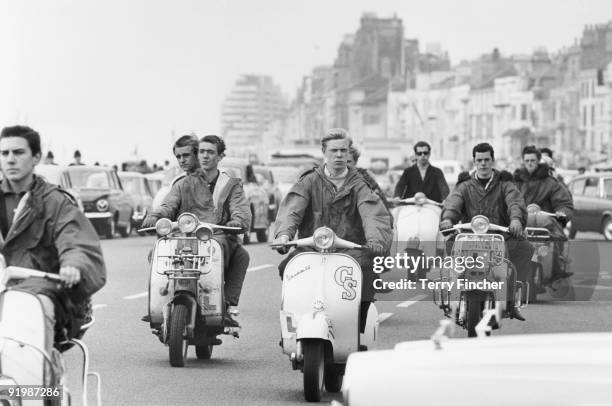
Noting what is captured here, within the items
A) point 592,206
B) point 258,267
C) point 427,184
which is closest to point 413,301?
point 427,184

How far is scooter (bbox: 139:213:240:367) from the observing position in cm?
1351

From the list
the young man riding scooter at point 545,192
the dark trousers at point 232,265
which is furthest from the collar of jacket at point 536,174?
the dark trousers at point 232,265

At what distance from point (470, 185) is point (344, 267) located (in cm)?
437

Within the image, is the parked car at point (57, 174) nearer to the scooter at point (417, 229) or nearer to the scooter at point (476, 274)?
the scooter at point (417, 229)

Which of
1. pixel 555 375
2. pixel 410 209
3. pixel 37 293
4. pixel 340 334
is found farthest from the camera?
pixel 410 209

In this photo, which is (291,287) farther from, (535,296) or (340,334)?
(535,296)

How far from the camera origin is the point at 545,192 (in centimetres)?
2039

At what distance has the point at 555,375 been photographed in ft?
19.6

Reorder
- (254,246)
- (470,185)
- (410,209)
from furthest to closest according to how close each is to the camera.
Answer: (254,246) → (410,209) → (470,185)

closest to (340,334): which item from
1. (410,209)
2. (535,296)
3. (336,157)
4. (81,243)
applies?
(336,157)

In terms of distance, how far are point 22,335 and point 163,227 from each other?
565 cm

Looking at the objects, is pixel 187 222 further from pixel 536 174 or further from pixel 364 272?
pixel 536 174

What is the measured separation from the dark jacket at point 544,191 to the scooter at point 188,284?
7012 mm

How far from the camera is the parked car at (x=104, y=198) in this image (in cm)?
3909
